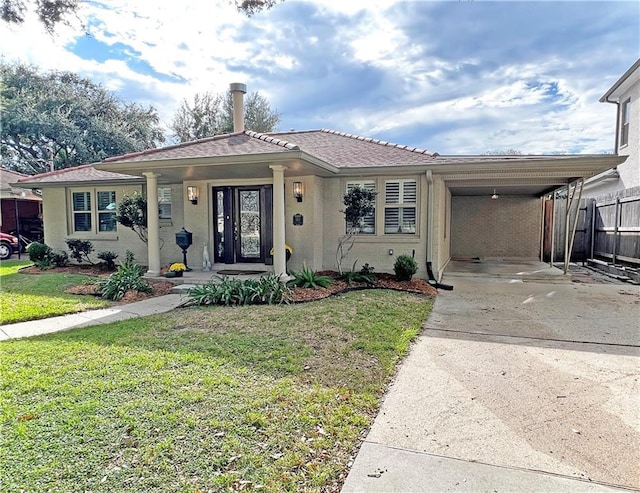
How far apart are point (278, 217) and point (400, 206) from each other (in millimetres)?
3152

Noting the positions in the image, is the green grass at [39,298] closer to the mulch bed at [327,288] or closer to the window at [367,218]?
the mulch bed at [327,288]

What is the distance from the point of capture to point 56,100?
74.5 ft

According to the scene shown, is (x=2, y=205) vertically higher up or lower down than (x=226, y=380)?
higher up

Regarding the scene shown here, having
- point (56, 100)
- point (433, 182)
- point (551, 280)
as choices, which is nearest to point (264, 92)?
point (56, 100)

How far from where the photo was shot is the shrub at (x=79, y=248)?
11086 millimetres

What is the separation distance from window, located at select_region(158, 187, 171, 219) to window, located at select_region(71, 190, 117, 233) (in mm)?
1661

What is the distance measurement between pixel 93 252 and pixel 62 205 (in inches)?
72.0

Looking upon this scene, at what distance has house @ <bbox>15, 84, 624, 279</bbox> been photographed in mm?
8266

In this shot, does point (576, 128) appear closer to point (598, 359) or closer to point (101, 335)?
point (598, 359)

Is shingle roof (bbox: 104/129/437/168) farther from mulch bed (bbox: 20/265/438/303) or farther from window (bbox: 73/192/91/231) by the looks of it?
window (bbox: 73/192/91/231)

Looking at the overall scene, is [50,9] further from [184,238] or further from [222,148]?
[184,238]

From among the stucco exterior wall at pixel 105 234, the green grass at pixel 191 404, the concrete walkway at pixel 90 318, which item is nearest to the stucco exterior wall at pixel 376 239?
the concrete walkway at pixel 90 318

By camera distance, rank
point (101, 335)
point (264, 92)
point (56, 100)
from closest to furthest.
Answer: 1. point (101, 335)
2. point (56, 100)
3. point (264, 92)

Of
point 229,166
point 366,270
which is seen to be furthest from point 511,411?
point 229,166
